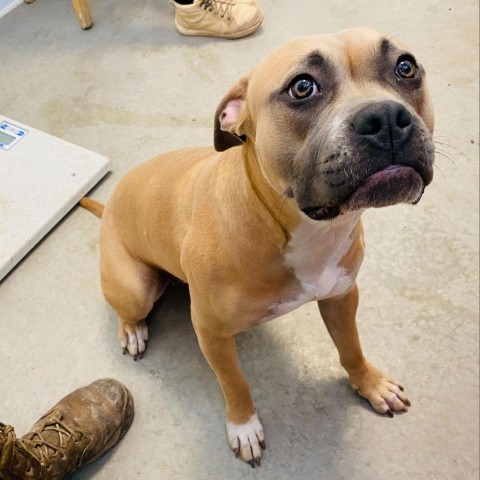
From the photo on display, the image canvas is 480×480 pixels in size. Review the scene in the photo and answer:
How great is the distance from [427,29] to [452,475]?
2403 millimetres

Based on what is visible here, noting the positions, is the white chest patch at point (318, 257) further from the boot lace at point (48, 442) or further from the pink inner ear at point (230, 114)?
the boot lace at point (48, 442)

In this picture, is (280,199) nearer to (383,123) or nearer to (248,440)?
(383,123)

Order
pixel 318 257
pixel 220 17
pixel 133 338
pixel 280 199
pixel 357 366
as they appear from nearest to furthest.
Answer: pixel 280 199 < pixel 318 257 < pixel 357 366 < pixel 133 338 < pixel 220 17

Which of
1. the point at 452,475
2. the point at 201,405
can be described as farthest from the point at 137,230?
the point at 452,475

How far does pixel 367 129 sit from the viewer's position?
1107mm

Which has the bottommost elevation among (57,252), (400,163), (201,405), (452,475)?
(452,475)

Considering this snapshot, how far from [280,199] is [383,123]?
344mm

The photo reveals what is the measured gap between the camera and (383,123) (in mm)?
1103

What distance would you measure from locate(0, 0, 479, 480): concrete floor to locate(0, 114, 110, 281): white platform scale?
70 millimetres

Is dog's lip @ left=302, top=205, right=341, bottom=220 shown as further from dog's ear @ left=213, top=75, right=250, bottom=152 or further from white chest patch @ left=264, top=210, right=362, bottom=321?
dog's ear @ left=213, top=75, right=250, bottom=152

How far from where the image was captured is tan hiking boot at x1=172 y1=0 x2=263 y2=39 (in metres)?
3.23

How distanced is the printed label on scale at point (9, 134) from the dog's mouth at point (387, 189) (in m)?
2.06

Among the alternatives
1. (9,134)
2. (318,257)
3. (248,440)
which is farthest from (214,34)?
(248,440)

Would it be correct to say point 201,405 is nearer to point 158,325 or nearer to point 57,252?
point 158,325
